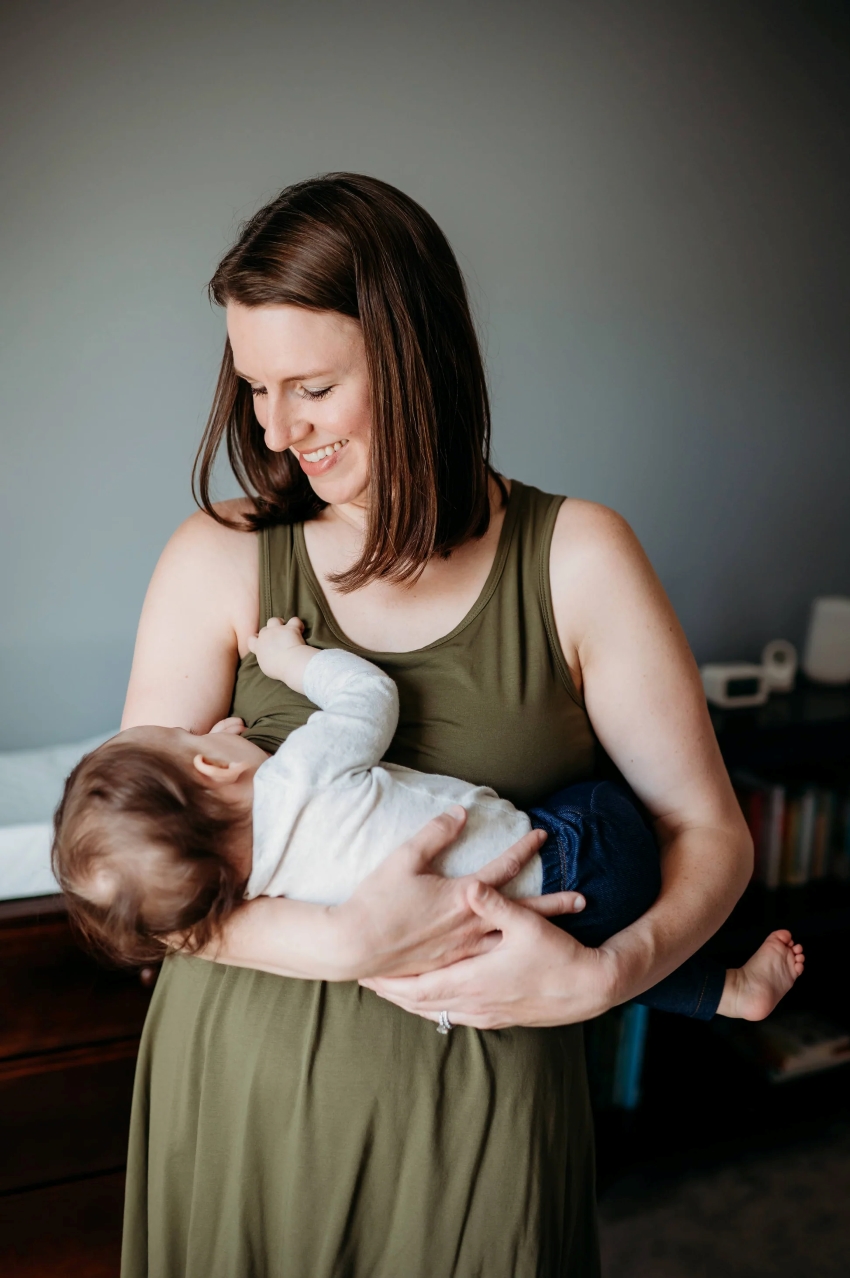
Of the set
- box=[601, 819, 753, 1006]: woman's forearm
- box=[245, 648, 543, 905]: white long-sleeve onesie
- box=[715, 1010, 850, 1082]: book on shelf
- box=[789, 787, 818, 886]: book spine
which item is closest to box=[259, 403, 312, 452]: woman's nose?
box=[245, 648, 543, 905]: white long-sleeve onesie

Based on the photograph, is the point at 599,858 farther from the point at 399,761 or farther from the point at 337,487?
the point at 337,487

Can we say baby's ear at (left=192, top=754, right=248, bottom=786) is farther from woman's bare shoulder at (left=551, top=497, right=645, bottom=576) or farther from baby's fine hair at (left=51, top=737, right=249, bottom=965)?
woman's bare shoulder at (left=551, top=497, right=645, bottom=576)

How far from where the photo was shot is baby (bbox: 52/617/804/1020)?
97 centimetres

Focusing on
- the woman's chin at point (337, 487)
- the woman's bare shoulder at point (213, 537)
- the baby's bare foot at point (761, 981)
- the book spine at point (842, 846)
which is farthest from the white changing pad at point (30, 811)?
the book spine at point (842, 846)

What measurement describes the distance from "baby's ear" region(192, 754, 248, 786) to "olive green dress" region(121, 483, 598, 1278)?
13 cm

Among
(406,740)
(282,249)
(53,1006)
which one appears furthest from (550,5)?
(53,1006)

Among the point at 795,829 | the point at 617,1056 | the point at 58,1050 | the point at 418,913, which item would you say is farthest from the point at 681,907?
the point at 795,829

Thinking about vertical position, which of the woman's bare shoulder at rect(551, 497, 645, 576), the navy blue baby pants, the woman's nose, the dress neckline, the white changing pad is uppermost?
the woman's nose

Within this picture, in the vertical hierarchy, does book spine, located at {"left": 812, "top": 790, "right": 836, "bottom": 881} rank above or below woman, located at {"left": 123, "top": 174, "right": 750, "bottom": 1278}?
below

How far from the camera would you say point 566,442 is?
8.40ft

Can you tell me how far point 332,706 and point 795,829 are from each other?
181 centimetres

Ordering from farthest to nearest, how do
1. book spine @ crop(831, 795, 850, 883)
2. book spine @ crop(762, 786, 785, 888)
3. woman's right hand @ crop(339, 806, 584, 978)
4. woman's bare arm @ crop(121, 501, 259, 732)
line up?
1. book spine @ crop(831, 795, 850, 883)
2. book spine @ crop(762, 786, 785, 888)
3. woman's bare arm @ crop(121, 501, 259, 732)
4. woman's right hand @ crop(339, 806, 584, 978)

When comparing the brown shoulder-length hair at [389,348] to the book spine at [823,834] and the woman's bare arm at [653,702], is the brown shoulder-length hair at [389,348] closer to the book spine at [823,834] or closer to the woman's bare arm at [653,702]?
the woman's bare arm at [653,702]

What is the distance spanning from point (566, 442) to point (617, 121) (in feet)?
2.65
